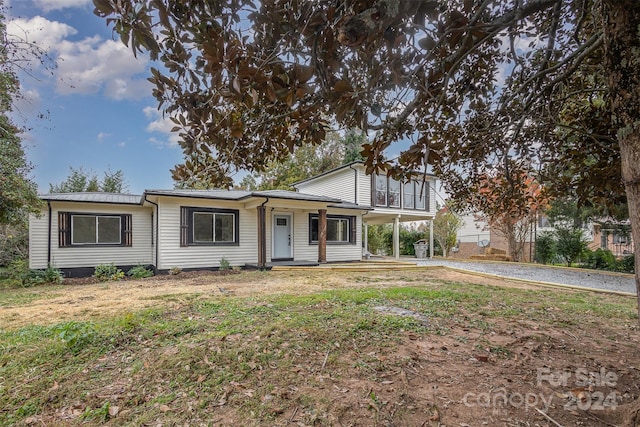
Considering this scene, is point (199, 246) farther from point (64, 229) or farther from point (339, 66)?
point (339, 66)

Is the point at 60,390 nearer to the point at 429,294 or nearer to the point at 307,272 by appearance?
the point at 429,294

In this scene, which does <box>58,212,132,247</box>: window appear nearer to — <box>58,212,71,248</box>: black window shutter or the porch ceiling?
<box>58,212,71,248</box>: black window shutter

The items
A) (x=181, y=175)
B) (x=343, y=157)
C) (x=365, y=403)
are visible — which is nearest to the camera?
(x=365, y=403)

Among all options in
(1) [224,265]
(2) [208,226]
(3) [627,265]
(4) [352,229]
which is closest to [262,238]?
(1) [224,265]

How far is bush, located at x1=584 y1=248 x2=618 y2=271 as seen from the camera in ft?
42.7

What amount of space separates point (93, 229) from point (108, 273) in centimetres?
178

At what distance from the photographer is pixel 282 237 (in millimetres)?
13172

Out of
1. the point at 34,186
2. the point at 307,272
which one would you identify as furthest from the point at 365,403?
the point at 34,186

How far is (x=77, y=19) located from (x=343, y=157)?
19.3 m

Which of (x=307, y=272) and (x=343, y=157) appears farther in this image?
(x=343, y=157)

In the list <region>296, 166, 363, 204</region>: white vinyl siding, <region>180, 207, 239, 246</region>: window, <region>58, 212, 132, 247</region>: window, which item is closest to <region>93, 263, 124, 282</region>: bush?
<region>58, 212, 132, 247</region>: window

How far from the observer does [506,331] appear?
3.62 m

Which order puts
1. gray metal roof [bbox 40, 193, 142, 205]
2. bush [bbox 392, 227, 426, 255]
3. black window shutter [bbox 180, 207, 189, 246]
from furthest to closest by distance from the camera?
bush [bbox 392, 227, 426, 255] < black window shutter [bbox 180, 207, 189, 246] < gray metal roof [bbox 40, 193, 142, 205]

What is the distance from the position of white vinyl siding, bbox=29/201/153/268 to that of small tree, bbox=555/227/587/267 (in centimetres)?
1743
